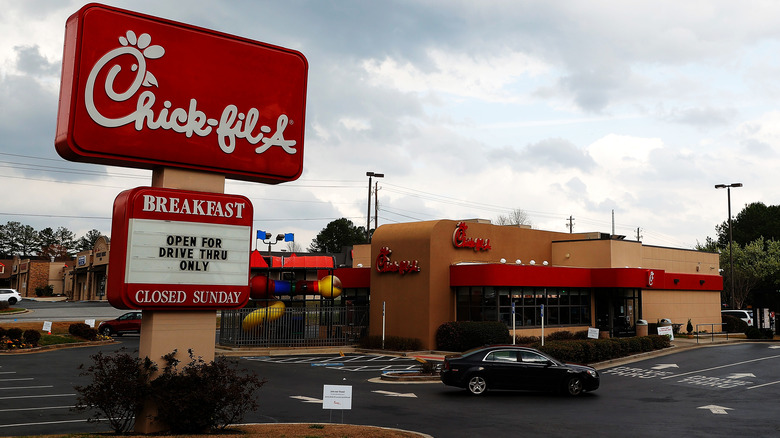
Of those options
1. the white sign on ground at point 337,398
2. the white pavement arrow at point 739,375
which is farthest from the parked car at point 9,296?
the white pavement arrow at point 739,375

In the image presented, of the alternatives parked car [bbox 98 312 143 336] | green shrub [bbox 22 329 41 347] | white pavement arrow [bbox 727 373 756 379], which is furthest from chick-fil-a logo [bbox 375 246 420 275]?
parked car [bbox 98 312 143 336]

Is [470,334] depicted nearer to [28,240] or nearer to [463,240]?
[463,240]

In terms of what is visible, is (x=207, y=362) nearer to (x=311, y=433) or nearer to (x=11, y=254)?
(x=311, y=433)

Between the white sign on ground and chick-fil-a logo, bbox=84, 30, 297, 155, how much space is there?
5.63 m

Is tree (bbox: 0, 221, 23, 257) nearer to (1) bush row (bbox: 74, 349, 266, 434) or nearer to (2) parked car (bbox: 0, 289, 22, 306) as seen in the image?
(2) parked car (bbox: 0, 289, 22, 306)

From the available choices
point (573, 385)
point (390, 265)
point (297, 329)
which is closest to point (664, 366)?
point (573, 385)

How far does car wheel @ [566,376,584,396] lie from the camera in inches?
816

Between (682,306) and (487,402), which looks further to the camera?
(682,306)

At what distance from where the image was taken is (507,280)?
33.8 meters

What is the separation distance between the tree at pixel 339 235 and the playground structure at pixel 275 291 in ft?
233

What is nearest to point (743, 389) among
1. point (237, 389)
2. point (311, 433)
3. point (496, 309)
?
point (496, 309)

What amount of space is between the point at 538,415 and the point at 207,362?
28.6 feet

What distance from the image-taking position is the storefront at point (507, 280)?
3434 centimetres

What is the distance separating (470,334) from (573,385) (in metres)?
11.7
